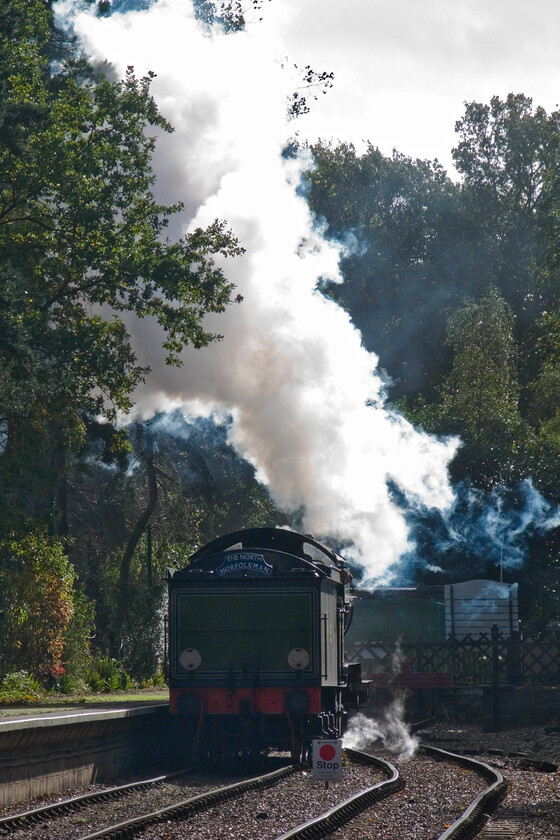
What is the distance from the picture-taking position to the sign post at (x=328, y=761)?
14836mm

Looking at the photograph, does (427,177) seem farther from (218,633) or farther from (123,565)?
(218,633)

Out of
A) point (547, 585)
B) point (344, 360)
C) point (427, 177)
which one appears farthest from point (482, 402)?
point (427, 177)

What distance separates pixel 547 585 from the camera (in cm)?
3709

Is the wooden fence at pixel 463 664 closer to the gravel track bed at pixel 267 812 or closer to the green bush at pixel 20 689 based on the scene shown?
the green bush at pixel 20 689

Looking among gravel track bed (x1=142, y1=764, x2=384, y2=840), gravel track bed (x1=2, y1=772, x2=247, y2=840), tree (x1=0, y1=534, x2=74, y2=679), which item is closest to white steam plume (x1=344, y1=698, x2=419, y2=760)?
gravel track bed (x1=142, y1=764, x2=384, y2=840)

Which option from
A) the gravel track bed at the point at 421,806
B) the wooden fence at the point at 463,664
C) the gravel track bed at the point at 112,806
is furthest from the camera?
the wooden fence at the point at 463,664

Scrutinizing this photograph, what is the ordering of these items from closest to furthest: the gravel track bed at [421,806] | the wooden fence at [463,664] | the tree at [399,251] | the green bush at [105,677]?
the gravel track bed at [421,806] → the wooden fence at [463,664] → the green bush at [105,677] → the tree at [399,251]

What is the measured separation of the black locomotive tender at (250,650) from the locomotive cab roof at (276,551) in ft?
0.07

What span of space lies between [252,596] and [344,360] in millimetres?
9802

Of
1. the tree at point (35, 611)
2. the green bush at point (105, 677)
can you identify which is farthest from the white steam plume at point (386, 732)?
the tree at point (35, 611)

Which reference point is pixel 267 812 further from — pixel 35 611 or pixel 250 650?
pixel 35 611

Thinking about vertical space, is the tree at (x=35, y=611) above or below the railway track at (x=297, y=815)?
above

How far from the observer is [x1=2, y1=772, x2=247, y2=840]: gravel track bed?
12008 mm

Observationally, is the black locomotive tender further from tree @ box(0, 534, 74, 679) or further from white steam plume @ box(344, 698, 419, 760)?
tree @ box(0, 534, 74, 679)
